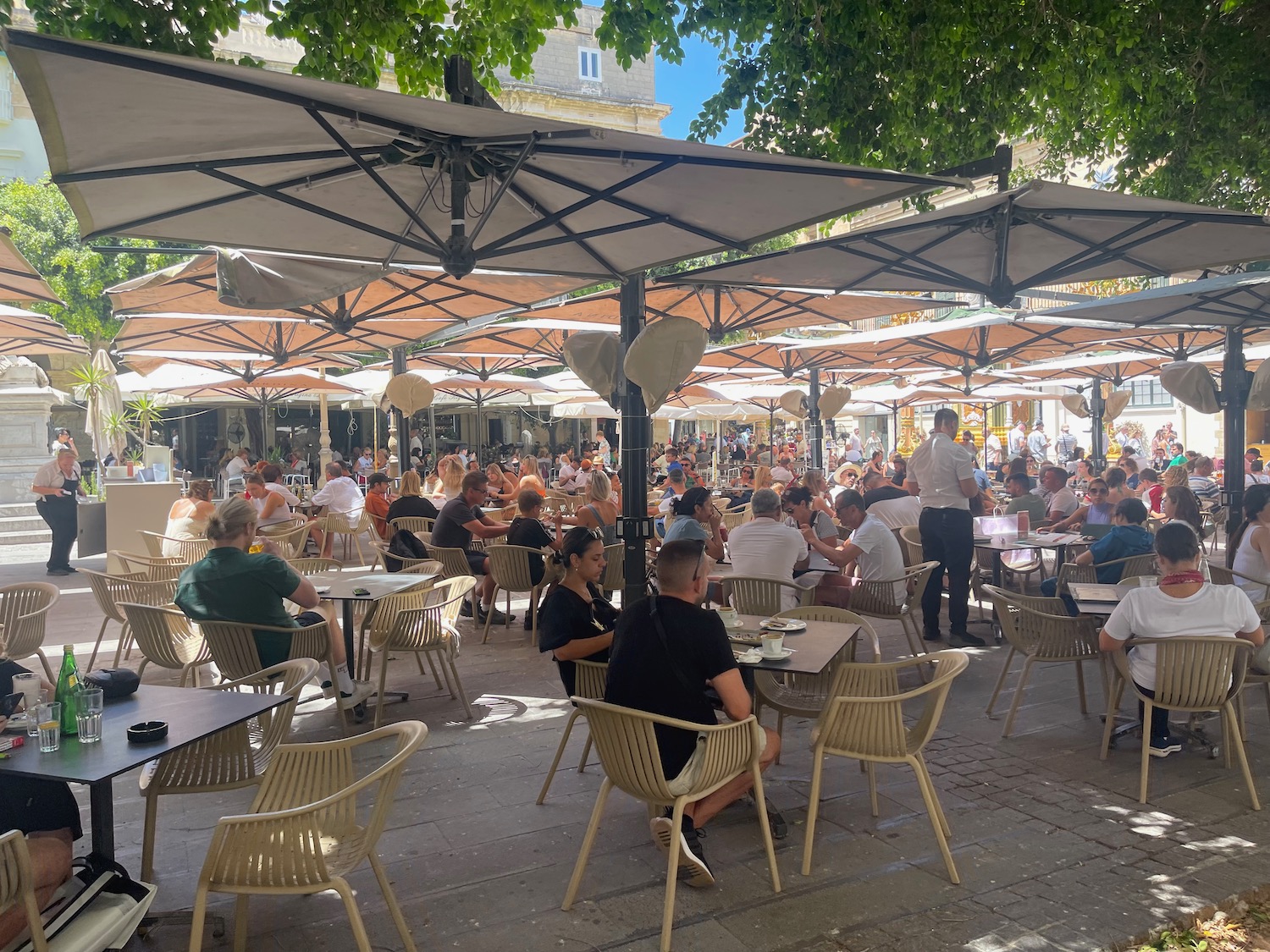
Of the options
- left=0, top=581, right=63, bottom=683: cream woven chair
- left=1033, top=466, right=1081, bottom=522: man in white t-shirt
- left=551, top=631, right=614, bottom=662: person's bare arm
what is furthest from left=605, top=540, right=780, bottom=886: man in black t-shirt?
left=1033, top=466, right=1081, bottom=522: man in white t-shirt

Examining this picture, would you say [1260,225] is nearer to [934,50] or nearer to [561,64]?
[934,50]

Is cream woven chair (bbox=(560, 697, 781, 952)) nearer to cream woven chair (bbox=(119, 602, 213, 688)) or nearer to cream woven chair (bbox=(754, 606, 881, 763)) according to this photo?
cream woven chair (bbox=(754, 606, 881, 763))

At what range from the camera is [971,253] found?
271 inches

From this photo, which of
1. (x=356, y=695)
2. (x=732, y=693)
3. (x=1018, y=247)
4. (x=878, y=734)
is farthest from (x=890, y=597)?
(x=356, y=695)

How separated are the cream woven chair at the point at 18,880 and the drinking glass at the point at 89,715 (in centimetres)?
68

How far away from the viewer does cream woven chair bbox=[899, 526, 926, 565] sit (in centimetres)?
794

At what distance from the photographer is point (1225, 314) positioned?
8.73m

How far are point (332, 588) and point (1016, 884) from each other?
4.03 meters

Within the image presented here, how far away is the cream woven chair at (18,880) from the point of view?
7.50 feet

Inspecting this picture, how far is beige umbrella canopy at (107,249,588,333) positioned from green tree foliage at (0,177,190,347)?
63.0 feet

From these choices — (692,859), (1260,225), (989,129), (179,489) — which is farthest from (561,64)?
(692,859)

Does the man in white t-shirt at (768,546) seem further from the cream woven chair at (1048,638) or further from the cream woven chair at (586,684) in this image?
the cream woven chair at (586,684)

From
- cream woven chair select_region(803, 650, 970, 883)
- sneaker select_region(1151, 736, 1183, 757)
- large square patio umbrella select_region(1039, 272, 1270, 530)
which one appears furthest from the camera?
large square patio umbrella select_region(1039, 272, 1270, 530)

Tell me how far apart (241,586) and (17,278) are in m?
4.45
